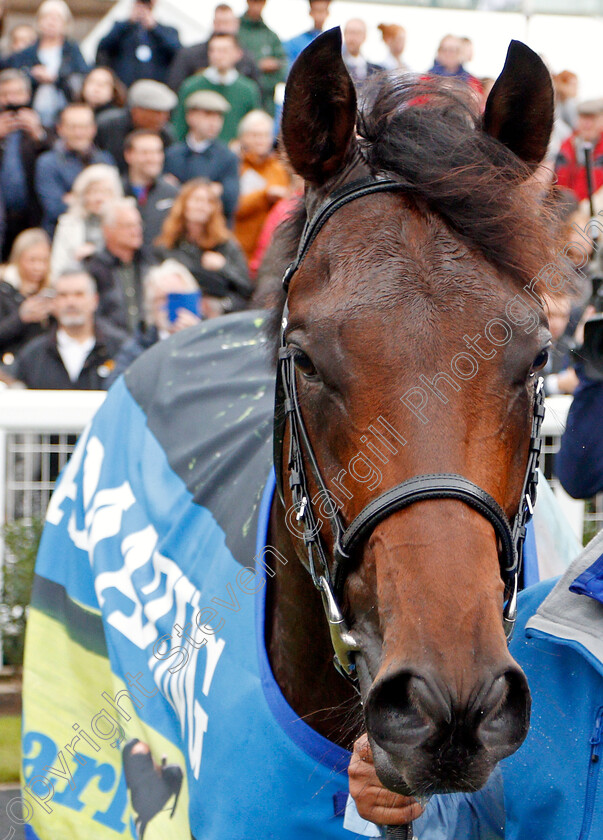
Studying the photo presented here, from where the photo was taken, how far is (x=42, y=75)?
25.0 feet

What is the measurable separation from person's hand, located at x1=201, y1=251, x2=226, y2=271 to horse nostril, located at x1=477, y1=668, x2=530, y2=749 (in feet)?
15.6

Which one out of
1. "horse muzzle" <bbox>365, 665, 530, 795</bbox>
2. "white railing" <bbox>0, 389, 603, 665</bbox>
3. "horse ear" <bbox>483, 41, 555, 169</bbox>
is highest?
"horse ear" <bbox>483, 41, 555, 169</bbox>

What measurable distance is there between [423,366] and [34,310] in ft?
14.8

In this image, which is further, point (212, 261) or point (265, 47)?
point (265, 47)

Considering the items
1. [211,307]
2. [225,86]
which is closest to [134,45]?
[225,86]

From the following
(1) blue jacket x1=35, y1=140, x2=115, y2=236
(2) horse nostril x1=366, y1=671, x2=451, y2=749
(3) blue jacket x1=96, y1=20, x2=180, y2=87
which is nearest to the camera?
(2) horse nostril x1=366, y1=671, x2=451, y2=749

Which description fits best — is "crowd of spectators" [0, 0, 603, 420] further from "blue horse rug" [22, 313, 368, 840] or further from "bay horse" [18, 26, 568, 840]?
"bay horse" [18, 26, 568, 840]

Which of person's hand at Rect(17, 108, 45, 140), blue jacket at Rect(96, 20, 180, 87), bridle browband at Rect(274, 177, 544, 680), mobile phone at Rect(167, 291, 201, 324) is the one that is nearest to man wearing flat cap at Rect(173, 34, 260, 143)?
blue jacket at Rect(96, 20, 180, 87)

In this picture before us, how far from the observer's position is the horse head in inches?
57.2

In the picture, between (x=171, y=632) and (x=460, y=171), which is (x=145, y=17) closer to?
(x=171, y=632)

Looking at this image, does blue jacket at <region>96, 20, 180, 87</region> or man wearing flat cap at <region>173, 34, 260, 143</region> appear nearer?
man wearing flat cap at <region>173, 34, 260, 143</region>

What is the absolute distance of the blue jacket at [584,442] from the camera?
6.72 feet

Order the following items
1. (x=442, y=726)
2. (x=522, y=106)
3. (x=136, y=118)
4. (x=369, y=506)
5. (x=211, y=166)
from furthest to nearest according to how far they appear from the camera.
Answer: (x=136, y=118) < (x=211, y=166) < (x=522, y=106) < (x=369, y=506) < (x=442, y=726)

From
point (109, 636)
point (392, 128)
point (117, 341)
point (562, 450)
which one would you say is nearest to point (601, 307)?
point (562, 450)
